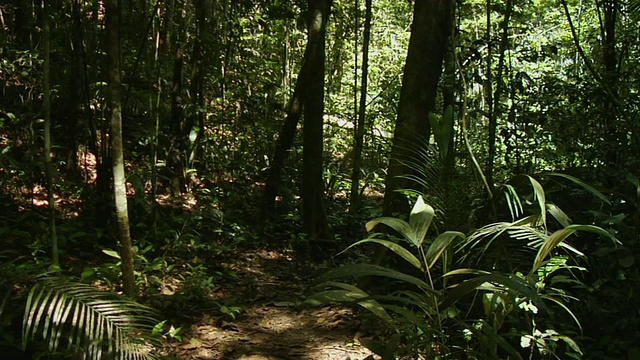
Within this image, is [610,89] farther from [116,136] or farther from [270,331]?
[116,136]

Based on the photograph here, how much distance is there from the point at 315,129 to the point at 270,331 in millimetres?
2699

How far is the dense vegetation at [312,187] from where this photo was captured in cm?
282

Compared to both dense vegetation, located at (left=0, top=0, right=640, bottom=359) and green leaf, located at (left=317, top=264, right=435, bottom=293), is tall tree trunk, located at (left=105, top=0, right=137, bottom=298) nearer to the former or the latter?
dense vegetation, located at (left=0, top=0, right=640, bottom=359)

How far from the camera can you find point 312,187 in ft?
20.5

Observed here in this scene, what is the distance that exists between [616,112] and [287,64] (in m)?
5.95

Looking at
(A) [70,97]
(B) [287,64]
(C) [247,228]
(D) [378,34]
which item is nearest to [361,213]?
(C) [247,228]

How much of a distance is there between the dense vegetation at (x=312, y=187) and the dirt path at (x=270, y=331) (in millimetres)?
186

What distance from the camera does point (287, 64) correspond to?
9789 mm

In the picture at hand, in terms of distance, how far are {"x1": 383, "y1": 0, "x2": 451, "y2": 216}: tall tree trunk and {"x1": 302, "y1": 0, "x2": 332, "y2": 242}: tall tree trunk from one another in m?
1.86

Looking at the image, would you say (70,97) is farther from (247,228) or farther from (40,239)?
(247,228)

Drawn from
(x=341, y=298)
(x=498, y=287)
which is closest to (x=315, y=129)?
(x=498, y=287)

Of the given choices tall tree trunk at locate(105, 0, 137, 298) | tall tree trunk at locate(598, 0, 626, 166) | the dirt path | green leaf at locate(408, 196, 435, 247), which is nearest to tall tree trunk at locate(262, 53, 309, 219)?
the dirt path

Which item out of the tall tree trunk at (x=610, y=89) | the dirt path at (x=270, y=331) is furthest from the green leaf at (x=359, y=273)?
the tall tree trunk at (x=610, y=89)

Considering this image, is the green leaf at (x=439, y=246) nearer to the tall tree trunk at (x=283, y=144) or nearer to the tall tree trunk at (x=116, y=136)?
the tall tree trunk at (x=116, y=136)
